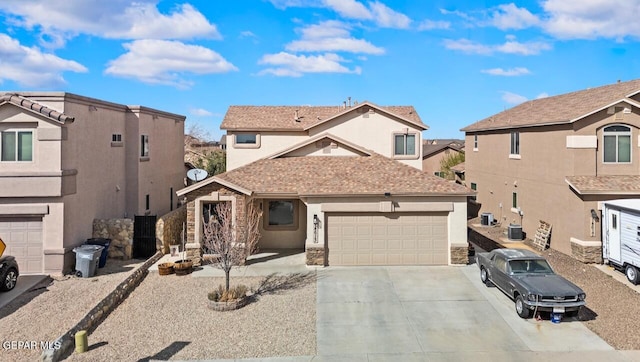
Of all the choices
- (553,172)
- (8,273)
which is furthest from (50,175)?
(553,172)

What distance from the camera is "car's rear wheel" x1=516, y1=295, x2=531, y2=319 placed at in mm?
11773

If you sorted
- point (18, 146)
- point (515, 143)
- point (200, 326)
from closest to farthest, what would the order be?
point (200, 326), point (18, 146), point (515, 143)

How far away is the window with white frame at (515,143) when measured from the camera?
2420 centimetres

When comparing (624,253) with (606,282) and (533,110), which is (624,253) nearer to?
(606,282)

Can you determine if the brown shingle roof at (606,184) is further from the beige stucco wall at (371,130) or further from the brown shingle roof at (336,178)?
the beige stucco wall at (371,130)

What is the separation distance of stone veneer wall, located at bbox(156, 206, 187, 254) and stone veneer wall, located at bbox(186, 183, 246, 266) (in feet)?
7.27

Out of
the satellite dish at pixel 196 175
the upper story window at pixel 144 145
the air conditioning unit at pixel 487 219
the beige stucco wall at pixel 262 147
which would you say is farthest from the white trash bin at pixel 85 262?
the air conditioning unit at pixel 487 219

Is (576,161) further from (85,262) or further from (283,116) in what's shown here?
(85,262)

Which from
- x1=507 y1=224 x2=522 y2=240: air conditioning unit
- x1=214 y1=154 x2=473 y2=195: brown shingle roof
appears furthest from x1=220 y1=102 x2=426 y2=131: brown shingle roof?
x1=507 y1=224 x2=522 y2=240: air conditioning unit

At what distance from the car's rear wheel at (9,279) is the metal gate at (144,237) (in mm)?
4654

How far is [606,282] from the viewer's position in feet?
50.5

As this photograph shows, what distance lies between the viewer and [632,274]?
15328 millimetres

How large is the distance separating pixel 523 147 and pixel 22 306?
78.2 ft

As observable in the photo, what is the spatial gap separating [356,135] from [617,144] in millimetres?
13182
